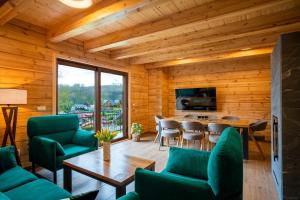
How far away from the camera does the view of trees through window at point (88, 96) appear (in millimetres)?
3912

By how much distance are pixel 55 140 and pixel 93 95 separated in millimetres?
1701

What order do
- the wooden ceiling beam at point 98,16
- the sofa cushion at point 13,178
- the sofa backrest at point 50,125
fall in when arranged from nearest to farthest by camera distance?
the sofa cushion at point 13,178, the wooden ceiling beam at point 98,16, the sofa backrest at point 50,125

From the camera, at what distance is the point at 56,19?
9.79 feet

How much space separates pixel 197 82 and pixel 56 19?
492 cm

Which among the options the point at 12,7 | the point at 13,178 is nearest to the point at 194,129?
the point at 13,178

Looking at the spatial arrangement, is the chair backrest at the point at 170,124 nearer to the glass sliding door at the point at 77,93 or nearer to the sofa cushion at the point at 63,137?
the glass sliding door at the point at 77,93

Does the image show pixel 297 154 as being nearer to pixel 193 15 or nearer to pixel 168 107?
pixel 193 15

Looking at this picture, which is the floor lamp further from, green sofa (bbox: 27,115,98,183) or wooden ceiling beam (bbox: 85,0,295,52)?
wooden ceiling beam (bbox: 85,0,295,52)

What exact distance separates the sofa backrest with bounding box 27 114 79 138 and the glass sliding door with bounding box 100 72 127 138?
1344 mm

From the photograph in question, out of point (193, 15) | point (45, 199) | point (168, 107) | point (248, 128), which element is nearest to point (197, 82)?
point (168, 107)

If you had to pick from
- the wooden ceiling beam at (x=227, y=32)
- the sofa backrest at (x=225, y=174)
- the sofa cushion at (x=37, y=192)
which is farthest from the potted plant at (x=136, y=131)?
the sofa backrest at (x=225, y=174)

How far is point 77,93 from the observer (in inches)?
164

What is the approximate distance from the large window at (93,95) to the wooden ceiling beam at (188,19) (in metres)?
0.91

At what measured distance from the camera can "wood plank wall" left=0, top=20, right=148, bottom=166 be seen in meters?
2.90
